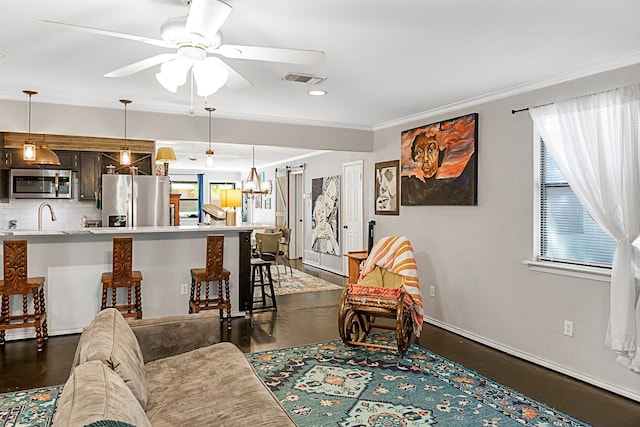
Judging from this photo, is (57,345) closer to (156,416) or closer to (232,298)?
(232,298)

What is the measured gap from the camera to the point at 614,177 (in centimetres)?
327

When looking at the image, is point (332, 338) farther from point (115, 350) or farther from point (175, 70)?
point (175, 70)

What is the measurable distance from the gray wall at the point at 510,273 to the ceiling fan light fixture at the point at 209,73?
2861 mm

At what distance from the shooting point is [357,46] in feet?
10.0

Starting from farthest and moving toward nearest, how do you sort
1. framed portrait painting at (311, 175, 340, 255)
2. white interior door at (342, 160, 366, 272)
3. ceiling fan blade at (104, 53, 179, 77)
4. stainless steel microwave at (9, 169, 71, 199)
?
framed portrait painting at (311, 175, 340, 255), white interior door at (342, 160, 366, 272), stainless steel microwave at (9, 169, 71, 199), ceiling fan blade at (104, 53, 179, 77)

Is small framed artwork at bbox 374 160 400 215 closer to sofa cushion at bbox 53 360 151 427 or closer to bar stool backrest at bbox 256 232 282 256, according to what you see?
bar stool backrest at bbox 256 232 282 256

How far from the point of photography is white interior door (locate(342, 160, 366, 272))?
725 cm

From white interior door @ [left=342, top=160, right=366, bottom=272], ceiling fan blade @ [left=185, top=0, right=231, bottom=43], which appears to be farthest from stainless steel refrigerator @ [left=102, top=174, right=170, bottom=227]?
ceiling fan blade @ [left=185, top=0, right=231, bottom=43]

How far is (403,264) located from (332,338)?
102 centimetres

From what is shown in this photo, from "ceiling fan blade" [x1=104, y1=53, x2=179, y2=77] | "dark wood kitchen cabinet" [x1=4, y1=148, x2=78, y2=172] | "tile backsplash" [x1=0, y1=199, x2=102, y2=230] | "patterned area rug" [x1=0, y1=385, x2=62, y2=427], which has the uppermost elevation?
"ceiling fan blade" [x1=104, y1=53, x2=179, y2=77]

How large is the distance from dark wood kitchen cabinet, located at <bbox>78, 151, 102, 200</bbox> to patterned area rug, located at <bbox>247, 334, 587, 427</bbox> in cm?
384

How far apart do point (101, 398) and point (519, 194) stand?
370 centimetres

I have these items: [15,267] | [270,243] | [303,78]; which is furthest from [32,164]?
[303,78]

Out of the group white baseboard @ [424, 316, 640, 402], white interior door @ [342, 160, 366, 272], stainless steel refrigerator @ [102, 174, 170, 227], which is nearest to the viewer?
white baseboard @ [424, 316, 640, 402]
